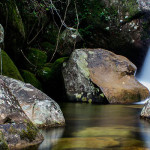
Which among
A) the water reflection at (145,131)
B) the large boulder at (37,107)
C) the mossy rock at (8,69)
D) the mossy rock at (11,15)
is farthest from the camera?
the mossy rock at (11,15)

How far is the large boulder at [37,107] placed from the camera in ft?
12.0

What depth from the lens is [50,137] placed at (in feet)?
10.3

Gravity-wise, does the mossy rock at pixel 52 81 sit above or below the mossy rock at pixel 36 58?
below

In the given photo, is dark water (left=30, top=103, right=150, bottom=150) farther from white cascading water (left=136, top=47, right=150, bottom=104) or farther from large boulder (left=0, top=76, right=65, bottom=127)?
white cascading water (left=136, top=47, right=150, bottom=104)

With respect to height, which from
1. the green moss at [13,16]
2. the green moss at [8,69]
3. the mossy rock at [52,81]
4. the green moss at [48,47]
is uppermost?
the green moss at [13,16]

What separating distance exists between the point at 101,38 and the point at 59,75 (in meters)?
3.41

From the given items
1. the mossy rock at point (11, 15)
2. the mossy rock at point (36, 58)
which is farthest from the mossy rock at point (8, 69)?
the mossy rock at point (36, 58)

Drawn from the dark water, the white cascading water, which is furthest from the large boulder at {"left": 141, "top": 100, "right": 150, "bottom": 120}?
the white cascading water

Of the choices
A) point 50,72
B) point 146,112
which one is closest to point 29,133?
point 146,112

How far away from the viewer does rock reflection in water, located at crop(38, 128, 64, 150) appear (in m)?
2.76

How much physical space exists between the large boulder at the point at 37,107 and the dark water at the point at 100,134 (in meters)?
0.19

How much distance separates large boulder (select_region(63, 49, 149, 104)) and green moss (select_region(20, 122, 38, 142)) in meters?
4.11

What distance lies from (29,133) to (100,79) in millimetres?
4719

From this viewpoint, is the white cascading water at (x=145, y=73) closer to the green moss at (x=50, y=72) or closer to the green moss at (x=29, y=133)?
the green moss at (x=50, y=72)
